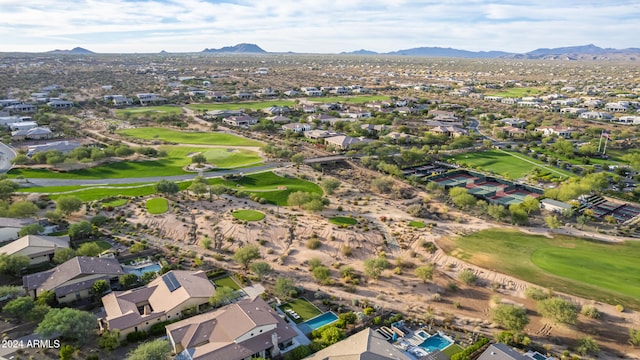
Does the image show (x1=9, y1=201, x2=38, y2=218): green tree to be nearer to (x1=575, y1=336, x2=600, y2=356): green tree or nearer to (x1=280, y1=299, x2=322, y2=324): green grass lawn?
(x1=280, y1=299, x2=322, y2=324): green grass lawn

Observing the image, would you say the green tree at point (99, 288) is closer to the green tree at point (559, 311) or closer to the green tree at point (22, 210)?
the green tree at point (22, 210)

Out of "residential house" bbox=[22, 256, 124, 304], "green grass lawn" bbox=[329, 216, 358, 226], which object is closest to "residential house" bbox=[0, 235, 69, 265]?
"residential house" bbox=[22, 256, 124, 304]

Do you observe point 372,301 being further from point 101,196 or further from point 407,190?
point 101,196

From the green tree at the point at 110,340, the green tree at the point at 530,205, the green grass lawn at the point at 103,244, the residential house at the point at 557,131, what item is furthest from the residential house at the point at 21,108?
the residential house at the point at 557,131

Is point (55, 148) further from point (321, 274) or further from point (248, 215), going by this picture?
point (321, 274)

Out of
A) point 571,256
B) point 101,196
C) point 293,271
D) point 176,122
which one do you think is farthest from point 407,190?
point 176,122

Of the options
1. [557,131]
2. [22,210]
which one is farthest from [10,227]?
[557,131]
